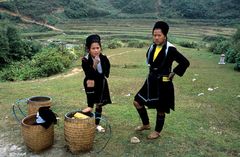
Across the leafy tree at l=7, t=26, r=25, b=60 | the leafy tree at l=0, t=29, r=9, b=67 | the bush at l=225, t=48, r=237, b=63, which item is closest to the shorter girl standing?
the bush at l=225, t=48, r=237, b=63

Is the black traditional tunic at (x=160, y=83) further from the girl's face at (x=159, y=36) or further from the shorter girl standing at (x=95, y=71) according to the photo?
the shorter girl standing at (x=95, y=71)

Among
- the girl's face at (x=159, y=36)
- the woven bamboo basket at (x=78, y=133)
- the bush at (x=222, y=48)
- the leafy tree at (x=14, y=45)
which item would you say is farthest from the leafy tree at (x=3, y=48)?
the girl's face at (x=159, y=36)

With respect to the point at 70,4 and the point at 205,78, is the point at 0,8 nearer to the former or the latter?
the point at 70,4

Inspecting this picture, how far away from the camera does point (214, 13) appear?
192ft

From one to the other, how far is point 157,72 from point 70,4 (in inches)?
2365

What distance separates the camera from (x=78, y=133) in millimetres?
4723

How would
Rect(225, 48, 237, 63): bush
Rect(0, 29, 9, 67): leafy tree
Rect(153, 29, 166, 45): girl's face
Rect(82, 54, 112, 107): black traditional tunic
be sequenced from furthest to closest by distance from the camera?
Rect(0, 29, 9, 67): leafy tree → Rect(225, 48, 237, 63): bush → Rect(82, 54, 112, 107): black traditional tunic → Rect(153, 29, 166, 45): girl's face

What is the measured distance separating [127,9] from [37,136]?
62.6 m

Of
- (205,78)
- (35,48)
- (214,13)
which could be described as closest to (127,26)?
(214,13)

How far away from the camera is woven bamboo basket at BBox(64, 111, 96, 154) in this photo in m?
4.70

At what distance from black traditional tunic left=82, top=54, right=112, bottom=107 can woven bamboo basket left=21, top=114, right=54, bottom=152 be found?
30.7 inches

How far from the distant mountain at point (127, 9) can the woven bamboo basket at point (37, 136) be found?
51.9 meters

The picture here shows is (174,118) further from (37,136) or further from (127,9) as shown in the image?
(127,9)

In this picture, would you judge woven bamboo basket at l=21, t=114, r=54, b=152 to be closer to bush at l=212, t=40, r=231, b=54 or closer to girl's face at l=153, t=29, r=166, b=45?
girl's face at l=153, t=29, r=166, b=45
